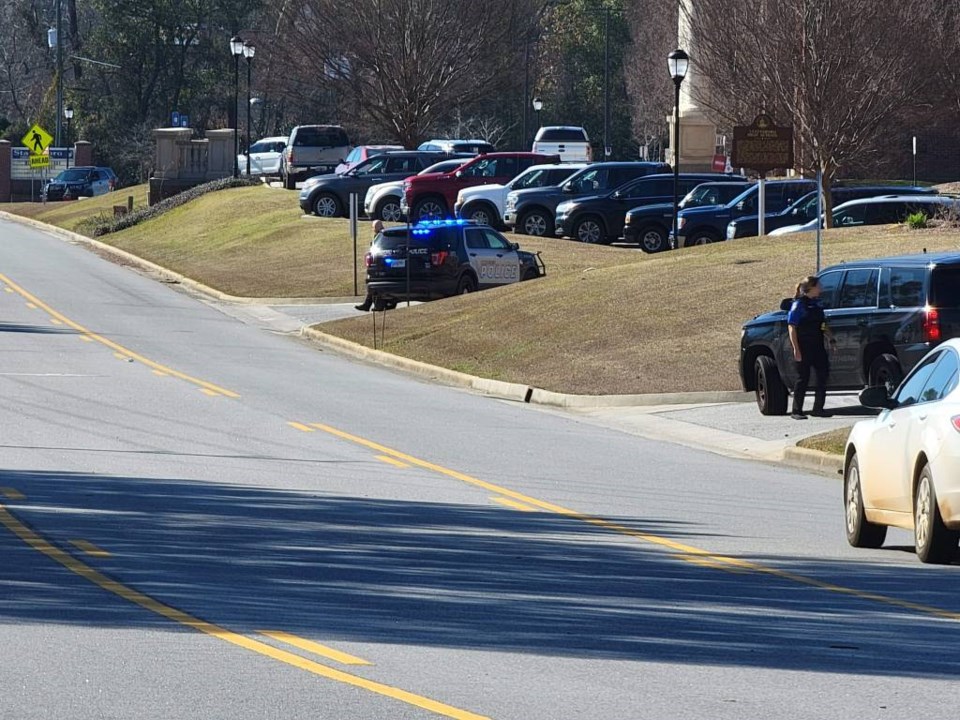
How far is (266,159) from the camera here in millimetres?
74438

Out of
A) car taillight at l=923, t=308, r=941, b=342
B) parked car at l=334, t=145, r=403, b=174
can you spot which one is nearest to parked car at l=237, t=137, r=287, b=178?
parked car at l=334, t=145, r=403, b=174

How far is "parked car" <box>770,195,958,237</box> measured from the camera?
36.3 m

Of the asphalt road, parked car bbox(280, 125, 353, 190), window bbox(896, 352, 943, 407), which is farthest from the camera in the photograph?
parked car bbox(280, 125, 353, 190)

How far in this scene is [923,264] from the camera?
66.0 feet

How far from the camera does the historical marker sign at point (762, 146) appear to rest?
1193 inches

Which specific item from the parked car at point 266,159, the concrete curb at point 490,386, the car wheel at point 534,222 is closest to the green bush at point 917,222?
the concrete curb at point 490,386

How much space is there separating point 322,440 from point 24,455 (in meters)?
3.42

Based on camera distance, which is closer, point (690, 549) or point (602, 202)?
point (690, 549)

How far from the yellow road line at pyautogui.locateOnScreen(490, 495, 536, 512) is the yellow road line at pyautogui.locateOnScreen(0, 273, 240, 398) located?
30.0ft

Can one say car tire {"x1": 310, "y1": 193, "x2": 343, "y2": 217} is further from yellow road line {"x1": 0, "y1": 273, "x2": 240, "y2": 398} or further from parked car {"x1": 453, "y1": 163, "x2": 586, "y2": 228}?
yellow road line {"x1": 0, "y1": 273, "x2": 240, "y2": 398}

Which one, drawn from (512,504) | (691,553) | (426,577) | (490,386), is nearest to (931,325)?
(512,504)

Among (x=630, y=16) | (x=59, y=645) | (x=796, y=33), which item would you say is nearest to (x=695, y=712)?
(x=59, y=645)

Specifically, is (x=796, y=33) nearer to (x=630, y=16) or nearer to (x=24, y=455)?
(x=24, y=455)

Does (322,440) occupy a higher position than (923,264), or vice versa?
(923,264)
